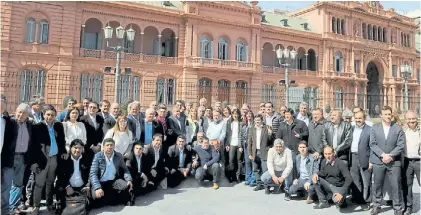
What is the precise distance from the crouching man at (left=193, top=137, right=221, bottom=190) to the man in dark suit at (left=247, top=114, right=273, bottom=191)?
0.86 meters

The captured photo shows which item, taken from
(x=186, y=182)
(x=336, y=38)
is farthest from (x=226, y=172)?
(x=336, y=38)

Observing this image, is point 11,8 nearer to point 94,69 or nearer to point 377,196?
point 94,69

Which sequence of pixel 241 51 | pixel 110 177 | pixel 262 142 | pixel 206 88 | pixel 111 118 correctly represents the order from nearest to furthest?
1. pixel 110 177
2. pixel 111 118
3. pixel 262 142
4. pixel 206 88
5. pixel 241 51

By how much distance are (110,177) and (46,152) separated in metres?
1.21

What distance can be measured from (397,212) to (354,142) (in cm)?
140

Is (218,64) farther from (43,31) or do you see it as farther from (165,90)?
(43,31)

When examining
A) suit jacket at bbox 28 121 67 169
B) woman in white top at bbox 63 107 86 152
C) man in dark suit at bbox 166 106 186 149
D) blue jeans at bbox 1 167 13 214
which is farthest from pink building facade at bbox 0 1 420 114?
blue jeans at bbox 1 167 13 214

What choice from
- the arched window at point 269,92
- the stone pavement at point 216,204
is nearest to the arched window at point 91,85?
the arched window at point 269,92

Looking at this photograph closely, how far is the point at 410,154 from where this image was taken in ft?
19.0

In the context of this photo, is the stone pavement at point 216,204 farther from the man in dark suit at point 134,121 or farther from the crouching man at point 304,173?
the man in dark suit at point 134,121

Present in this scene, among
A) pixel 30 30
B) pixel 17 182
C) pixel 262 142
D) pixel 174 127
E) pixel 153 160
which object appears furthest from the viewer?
pixel 30 30

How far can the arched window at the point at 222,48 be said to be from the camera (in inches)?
1159

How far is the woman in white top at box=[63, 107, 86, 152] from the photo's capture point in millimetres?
6262

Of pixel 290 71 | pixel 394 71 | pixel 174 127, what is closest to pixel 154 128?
pixel 174 127
